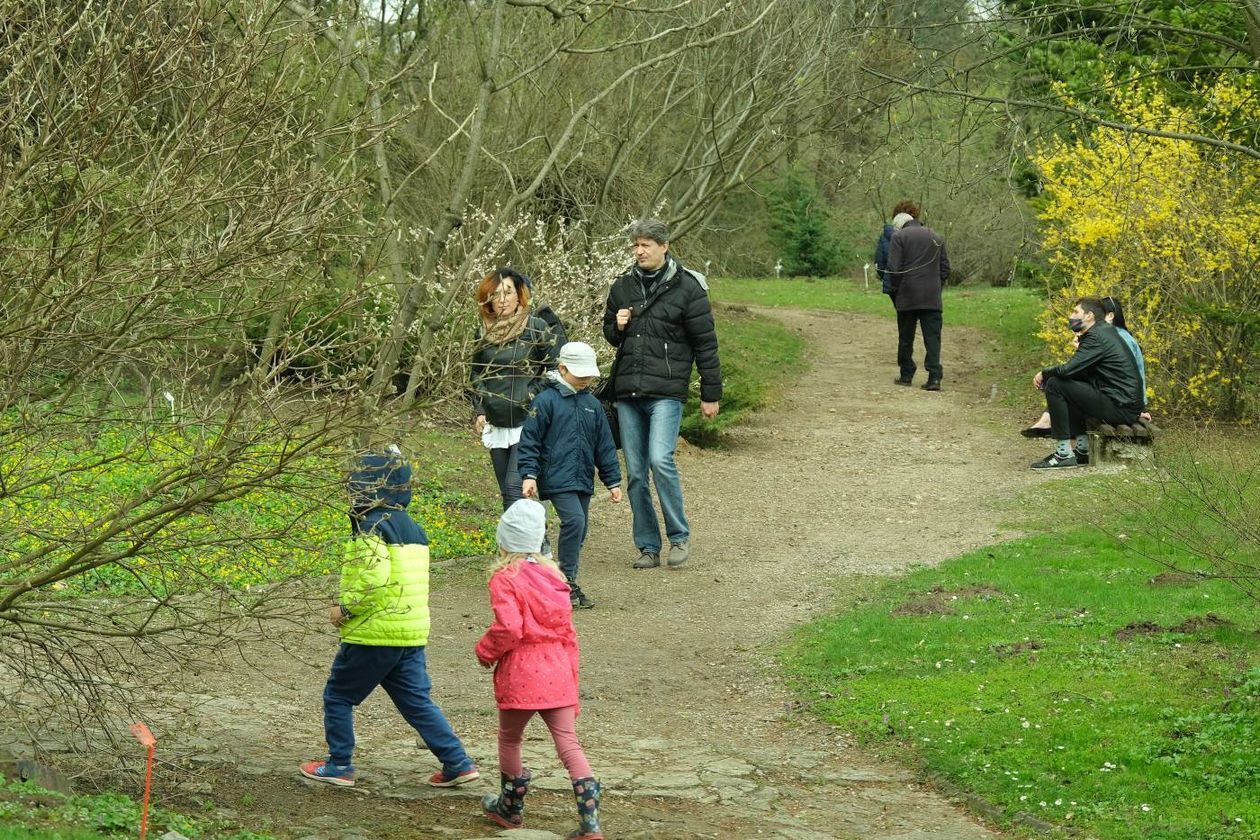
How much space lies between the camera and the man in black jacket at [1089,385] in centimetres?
1397

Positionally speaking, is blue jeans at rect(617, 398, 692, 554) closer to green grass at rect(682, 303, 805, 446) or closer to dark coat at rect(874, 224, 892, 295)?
green grass at rect(682, 303, 805, 446)

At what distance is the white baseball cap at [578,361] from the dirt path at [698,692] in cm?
157

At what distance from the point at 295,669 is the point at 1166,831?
15.1 ft

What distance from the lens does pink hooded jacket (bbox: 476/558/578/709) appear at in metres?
5.80

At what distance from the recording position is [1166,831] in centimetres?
585

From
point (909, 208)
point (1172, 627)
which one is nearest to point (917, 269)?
point (909, 208)

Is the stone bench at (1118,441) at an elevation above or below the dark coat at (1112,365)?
below

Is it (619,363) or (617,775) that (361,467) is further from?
(619,363)

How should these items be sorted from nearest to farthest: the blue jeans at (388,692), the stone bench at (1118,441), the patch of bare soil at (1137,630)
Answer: the blue jeans at (388,692) → the patch of bare soil at (1137,630) → the stone bench at (1118,441)

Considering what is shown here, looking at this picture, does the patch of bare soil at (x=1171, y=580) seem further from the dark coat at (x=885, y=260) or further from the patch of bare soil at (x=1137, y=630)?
the dark coat at (x=885, y=260)

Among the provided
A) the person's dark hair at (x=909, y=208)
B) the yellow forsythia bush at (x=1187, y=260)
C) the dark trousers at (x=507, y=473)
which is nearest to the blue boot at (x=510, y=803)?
the dark trousers at (x=507, y=473)

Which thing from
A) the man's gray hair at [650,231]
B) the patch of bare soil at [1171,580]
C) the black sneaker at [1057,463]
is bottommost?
the patch of bare soil at [1171,580]

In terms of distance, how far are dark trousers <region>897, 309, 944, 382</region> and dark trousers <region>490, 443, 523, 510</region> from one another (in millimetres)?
10399

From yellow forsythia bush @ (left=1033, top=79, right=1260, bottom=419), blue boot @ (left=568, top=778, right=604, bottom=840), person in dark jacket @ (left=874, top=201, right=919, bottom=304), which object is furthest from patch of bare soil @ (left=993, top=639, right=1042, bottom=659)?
person in dark jacket @ (left=874, top=201, right=919, bottom=304)
